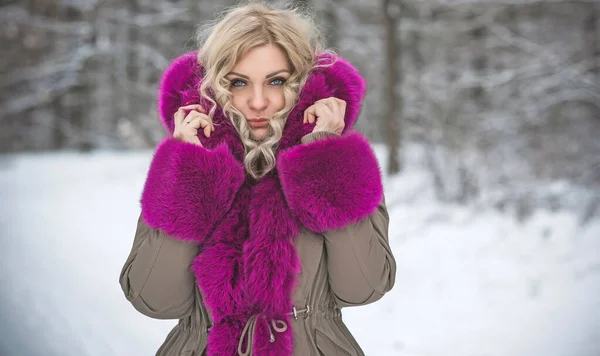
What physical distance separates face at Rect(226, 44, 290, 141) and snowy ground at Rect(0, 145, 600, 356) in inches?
110

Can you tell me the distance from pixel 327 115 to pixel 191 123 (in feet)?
1.65

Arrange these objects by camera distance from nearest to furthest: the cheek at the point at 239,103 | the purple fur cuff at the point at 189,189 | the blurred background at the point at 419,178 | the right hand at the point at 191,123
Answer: the purple fur cuff at the point at 189,189 → the right hand at the point at 191,123 → the cheek at the point at 239,103 → the blurred background at the point at 419,178

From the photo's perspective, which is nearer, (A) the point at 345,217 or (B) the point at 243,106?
(A) the point at 345,217

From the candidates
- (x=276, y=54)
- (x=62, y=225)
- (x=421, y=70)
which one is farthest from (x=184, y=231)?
(x=421, y=70)

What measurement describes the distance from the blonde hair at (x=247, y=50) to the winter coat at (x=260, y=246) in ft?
0.27

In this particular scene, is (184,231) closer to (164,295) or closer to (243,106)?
(164,295)

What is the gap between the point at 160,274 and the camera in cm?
174

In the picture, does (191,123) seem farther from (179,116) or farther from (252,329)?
(252,329)

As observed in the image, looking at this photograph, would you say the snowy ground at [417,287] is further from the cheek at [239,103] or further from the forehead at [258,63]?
the forehead at [258,63]

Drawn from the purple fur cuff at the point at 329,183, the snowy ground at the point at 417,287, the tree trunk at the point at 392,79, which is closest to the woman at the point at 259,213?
the purple fur cuff at the point at 329,183

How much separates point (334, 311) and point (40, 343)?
3.13m

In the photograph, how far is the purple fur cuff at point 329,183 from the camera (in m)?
1.76

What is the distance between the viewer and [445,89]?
454 inches

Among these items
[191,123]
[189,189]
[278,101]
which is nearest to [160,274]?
[189,189]
